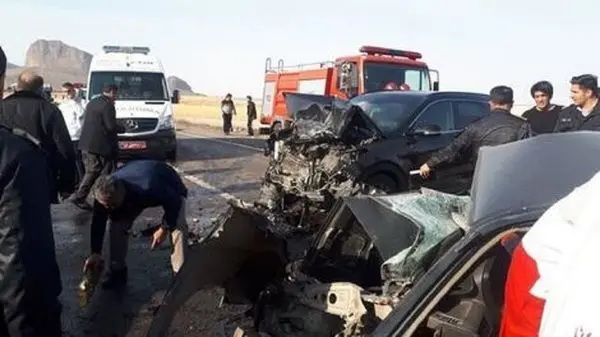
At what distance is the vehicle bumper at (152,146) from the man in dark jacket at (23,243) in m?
11.7

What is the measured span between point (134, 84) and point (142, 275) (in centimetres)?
933

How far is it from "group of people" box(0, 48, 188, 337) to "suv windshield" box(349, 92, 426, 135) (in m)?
3.16

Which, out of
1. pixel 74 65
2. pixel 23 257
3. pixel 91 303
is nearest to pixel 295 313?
pixel 23 257

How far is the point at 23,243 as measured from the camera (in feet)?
7.33

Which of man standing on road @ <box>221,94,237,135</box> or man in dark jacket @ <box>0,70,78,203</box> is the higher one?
man in dark jacket @ <box>0,70,78,203</box>

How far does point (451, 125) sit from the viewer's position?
8094mm

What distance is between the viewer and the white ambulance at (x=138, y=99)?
45.3 ft

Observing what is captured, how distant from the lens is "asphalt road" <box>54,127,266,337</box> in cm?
472

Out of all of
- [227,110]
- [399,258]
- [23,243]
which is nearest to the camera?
[23,243]

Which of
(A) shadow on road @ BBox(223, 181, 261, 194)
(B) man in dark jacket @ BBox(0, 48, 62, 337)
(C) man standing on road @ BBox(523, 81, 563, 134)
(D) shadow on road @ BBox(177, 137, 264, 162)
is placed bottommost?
(D) shadow on road @ BBox(177, 137, 264, 162)

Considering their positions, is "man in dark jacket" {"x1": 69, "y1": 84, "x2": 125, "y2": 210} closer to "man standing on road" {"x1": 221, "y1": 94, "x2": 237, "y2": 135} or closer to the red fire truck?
the red fire truck

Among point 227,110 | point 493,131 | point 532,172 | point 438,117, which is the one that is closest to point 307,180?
point 438,117

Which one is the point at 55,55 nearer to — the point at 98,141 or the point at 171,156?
the point at 171,156

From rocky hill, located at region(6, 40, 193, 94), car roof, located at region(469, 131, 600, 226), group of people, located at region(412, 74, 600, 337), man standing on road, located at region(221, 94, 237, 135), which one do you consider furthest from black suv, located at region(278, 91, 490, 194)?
rocky hill, located at region(6, 40, 193, 94)
